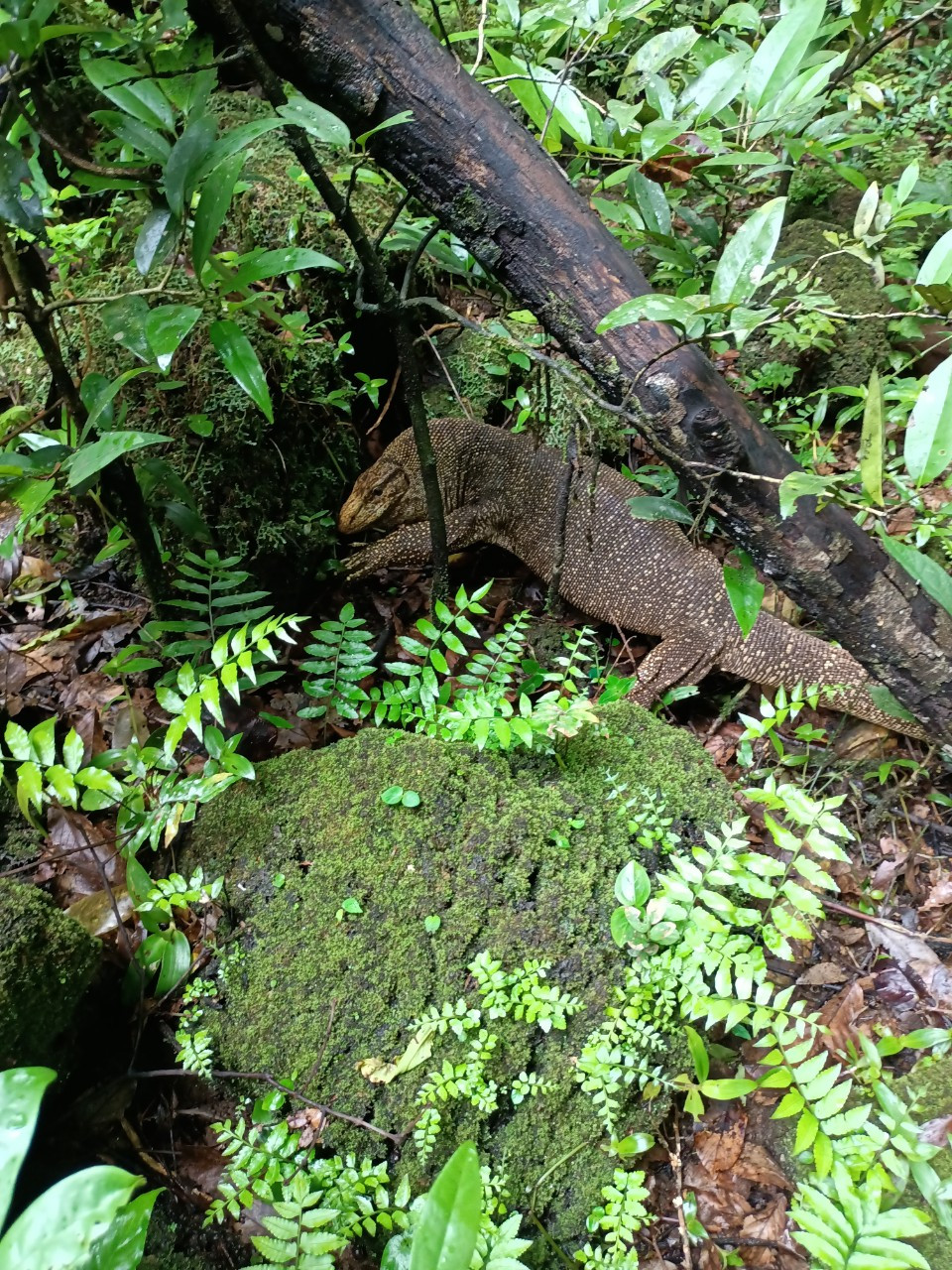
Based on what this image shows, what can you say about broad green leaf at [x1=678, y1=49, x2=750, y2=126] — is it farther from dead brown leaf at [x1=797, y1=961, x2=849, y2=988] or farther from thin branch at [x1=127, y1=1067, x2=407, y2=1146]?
thin branch at [x1=127, y1=1067, x2=407, y2=1146]

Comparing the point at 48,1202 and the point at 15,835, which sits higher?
the point at 48,1202

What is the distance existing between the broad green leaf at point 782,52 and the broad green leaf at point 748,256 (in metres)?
0.54

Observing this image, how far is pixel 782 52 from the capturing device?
2068mm

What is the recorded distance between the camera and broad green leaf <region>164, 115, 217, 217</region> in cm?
173

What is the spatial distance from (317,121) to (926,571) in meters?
1.84

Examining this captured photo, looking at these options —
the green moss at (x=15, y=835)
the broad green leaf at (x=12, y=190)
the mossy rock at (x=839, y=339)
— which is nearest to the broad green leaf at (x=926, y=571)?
the broad green leaf at (x=12, y=190)

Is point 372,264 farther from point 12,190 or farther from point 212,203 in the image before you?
point 12,190

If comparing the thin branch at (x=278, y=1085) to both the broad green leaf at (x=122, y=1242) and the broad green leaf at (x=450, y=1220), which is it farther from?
the broad green leaf at (x=450, y=1220)

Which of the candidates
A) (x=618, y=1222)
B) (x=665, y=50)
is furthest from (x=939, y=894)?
(x=665, y=50)

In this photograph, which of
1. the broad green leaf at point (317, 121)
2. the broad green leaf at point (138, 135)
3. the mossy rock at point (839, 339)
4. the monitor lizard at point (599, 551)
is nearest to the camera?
the broad green leaf at point (317, 121)

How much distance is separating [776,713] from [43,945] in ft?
7.88

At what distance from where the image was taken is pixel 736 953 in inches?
83.0

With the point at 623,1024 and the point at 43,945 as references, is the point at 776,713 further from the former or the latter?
the point at 43,945

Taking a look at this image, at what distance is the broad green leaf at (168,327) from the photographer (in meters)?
1.61
